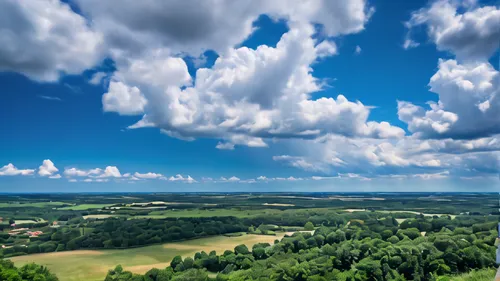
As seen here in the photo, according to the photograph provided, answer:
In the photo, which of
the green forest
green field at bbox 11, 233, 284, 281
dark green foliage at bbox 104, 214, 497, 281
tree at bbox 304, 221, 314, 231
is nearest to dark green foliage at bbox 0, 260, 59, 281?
the green forest

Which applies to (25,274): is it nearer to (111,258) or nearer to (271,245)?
(111,258)

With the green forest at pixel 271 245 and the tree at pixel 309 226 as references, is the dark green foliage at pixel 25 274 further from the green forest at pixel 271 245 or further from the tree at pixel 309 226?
the tree at pixel 309 226

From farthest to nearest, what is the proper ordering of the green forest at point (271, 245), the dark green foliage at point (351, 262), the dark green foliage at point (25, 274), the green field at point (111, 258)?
the green field at point (111, 258), the green forest at point (271, 245), the dark green foliage at point (351, 262), the dark green foliage at point (25, 274)

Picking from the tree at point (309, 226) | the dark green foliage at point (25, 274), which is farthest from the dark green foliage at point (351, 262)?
the tree at point (309, 226)

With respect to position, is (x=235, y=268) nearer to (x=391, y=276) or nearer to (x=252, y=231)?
(x=391, y=276)

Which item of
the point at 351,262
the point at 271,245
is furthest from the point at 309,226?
the point at 351,262

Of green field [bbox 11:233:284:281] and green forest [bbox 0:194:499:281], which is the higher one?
green forest [bbox 0:194:499:281]

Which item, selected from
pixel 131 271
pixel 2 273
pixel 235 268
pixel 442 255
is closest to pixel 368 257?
pixel 442 255

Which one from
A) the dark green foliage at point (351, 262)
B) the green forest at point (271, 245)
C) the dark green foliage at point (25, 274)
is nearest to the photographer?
the dark green foliage at point (25, 274)

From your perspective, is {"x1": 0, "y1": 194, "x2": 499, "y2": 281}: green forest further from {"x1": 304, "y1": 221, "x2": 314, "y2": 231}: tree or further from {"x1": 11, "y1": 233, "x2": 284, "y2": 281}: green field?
{"x1": 11, "y1": 233, "x2": 284, "y2": 281}: green field
